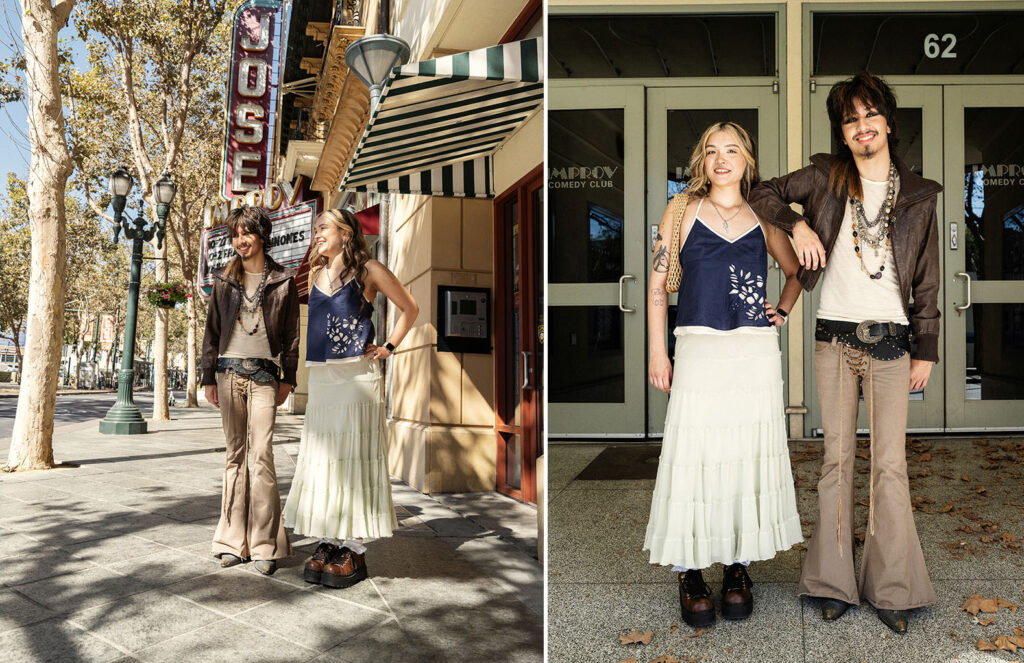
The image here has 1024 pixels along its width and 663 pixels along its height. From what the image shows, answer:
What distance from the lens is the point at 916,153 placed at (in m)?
7.71

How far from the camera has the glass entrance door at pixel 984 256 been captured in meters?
7.56

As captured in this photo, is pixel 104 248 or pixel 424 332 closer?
A: pixel 424 332

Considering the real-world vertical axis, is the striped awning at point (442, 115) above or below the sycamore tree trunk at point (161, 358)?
above

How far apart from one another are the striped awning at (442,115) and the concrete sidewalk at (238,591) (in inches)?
104

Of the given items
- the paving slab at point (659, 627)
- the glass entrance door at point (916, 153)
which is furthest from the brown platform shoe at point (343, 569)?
the glass entrance door at point (916, 153)

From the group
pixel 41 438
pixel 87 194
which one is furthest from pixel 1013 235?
pixel 87 194

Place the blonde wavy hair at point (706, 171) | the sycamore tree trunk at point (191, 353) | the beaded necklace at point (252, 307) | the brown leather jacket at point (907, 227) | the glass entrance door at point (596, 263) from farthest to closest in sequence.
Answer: the sycamore tree trunk at point (191, 353), the glass entrance door at point (596, 263), the beaded necklace at point (252, 307), the blonde wavy hair at point (706, 171), the brown leather jacket at point (907, 227)

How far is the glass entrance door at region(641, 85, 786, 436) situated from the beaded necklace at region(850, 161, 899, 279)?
14.0 ft

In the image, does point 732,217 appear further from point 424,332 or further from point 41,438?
point 41,438

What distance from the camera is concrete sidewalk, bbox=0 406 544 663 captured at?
11.2 ft

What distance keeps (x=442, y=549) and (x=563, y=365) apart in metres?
2.90

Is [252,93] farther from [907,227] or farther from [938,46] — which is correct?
[907,227]

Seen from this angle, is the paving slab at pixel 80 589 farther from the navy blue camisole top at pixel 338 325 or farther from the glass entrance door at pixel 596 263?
the glass entrance door at pixel 596 263

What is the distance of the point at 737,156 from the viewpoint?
11.1 feet
